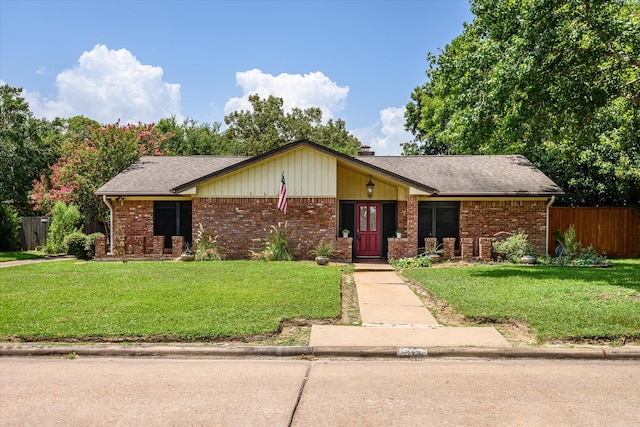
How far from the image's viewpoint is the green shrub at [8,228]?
898 inches

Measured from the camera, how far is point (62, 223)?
2177 centimetres

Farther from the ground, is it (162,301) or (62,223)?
(62,223)

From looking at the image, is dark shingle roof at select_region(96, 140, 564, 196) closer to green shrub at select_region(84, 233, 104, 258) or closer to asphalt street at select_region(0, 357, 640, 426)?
green shrub at select_region(84, 233, 104, 258)

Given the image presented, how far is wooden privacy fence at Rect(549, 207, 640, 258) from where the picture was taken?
759 inches

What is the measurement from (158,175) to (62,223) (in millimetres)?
6275

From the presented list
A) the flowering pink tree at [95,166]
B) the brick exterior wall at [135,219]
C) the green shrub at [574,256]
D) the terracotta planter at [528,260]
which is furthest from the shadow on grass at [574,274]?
the flowering pink tree at [95,166]

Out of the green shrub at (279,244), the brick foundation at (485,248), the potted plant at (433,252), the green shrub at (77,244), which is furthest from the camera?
the green shrub at (77,244)

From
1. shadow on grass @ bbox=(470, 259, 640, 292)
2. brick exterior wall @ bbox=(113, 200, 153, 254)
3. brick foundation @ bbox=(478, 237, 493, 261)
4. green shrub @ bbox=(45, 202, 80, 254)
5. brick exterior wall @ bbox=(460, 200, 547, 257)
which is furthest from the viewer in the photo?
green shrub @ bbox=(45, 202, 80, 254)

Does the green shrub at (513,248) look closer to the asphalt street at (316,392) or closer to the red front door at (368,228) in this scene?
the red front door at (368,228)

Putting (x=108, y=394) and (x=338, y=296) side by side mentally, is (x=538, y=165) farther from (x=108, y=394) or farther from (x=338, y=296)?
(x=108, y=394)

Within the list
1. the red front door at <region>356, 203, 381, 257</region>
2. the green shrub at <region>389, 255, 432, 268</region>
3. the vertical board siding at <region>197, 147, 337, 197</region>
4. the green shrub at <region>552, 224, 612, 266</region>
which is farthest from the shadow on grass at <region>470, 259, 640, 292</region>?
the vertical board siding at <region>197, 147, 337, 197</region>

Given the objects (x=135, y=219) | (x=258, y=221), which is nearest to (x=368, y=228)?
(x=258, y=221)

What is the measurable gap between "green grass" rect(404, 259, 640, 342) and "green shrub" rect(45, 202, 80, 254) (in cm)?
1549

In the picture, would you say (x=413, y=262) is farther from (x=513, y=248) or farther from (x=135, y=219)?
(x=135, y=219)
